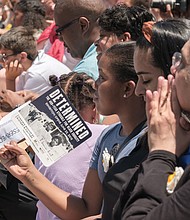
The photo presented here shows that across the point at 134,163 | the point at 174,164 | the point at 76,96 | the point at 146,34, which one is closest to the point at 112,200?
the point at 134,163

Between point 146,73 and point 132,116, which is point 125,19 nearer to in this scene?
point 132,116

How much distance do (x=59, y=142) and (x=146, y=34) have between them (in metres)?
0.66

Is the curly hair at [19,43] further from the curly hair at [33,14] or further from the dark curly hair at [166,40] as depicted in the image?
the dark curly hair at [166,40]

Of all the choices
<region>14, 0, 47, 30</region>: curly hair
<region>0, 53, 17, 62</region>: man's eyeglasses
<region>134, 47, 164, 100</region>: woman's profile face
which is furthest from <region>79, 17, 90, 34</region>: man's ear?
<region>14, 0, 47, 30</region>: curly hair

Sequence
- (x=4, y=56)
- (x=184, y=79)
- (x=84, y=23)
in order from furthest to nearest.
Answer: (x=4, y=56), (x=84, y=23), (x=184, y=79)

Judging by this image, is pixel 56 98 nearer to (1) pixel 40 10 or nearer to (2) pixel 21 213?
(2) pixel 21 213

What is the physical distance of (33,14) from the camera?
7.82 m

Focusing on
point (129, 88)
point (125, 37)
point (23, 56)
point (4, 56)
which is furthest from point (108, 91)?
point (4, 56)

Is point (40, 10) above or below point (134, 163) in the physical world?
below

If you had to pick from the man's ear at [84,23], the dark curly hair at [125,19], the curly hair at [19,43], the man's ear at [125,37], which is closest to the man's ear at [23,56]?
the curly hair at [19,43]

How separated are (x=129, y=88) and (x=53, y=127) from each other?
383 millimetres

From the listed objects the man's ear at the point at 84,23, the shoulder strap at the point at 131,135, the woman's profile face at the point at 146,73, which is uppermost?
the woman's profile face at the point at 146,73

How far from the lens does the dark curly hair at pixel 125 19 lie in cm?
357

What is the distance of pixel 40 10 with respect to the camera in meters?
7.88
